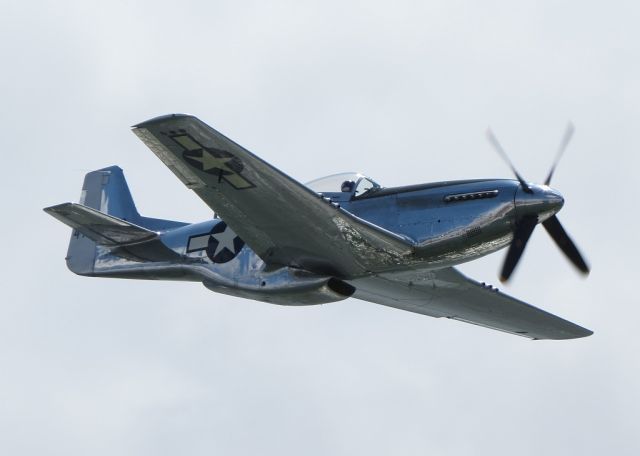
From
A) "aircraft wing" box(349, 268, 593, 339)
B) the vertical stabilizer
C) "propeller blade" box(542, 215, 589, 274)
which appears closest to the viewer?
"propeller blade" box(542, 215, 589, 274)

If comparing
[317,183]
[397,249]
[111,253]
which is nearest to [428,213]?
[397,249]

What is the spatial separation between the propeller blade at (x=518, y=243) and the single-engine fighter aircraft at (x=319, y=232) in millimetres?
22

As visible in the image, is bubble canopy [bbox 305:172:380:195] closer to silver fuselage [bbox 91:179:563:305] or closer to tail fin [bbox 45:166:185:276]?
silver fuselage [bbox 91:179:563:305]

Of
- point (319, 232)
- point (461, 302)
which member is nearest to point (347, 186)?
point (319, 232)

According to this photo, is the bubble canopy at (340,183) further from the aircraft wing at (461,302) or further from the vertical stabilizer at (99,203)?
the vertical stabilizer at (99,203)

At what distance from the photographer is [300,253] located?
75.5ft

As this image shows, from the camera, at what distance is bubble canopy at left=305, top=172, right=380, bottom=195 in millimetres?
22984

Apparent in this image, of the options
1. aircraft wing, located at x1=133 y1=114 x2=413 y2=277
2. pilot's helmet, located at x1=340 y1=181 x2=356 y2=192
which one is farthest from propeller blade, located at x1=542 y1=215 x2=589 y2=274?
pilot's helmet, located at x1=340 y1=181 x2=356 y2=192

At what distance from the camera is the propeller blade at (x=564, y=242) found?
75.0ft

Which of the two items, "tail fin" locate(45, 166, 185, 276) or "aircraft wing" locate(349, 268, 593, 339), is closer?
"aircraft wing" locate(349, 268, 593, 339)

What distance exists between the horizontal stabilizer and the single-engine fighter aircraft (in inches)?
1.2

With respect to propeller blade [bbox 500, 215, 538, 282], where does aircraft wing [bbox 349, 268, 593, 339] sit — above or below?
below

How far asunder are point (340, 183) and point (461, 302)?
13.6 ft

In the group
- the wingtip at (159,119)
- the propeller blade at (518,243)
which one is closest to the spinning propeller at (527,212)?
the propeller blade at (518,243)
